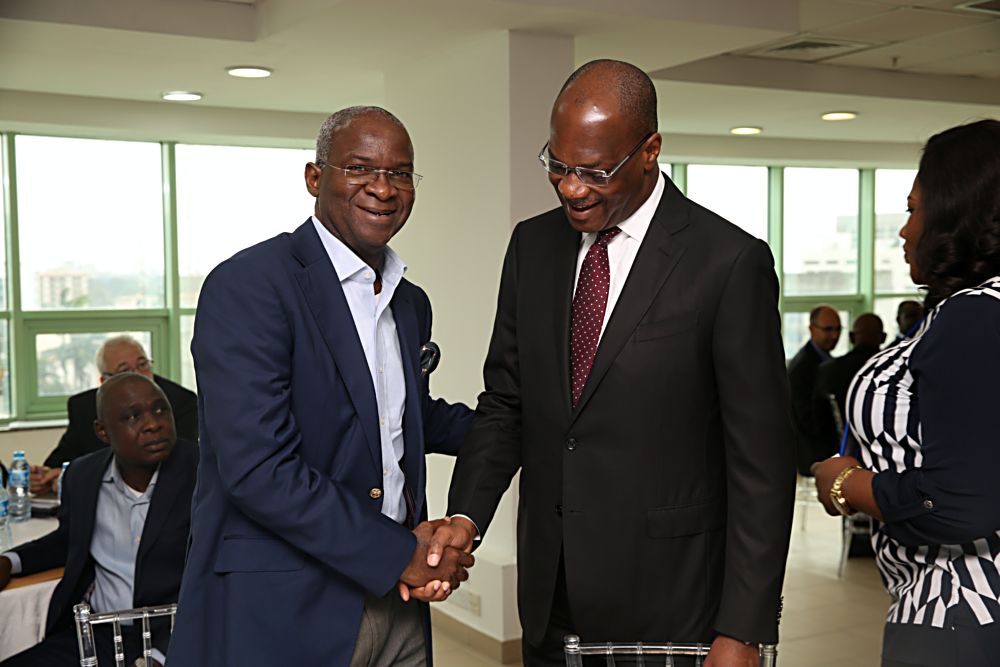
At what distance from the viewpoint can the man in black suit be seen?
260 inches

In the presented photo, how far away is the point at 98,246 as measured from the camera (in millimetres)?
7145

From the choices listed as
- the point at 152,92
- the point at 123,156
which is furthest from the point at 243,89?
the point at 123,156

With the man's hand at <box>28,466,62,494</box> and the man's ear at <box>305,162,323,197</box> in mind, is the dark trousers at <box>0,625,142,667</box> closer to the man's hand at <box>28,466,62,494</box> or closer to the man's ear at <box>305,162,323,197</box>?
the man's hand at <box>28,466,62,494</box>

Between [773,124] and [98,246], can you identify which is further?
[773,124]

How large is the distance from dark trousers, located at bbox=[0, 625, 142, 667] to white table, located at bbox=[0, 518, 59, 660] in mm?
29

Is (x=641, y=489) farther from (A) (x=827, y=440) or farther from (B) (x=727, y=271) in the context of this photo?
(A) (x=827, y=440)

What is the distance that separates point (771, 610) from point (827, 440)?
196 inches

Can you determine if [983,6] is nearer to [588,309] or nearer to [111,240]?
[588,309]

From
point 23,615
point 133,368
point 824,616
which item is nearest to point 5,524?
point 23,615

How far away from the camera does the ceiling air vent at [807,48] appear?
570cm

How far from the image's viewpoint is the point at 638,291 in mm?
1929

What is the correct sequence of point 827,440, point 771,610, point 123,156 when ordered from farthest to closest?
point 123,156 < point 827,440 < point 771,610

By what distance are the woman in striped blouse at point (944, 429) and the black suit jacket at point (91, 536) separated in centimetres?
184

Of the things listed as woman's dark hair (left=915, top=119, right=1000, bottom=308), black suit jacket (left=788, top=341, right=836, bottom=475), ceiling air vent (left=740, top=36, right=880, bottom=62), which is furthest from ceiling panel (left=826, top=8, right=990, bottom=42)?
woman's dark hair (left=915, top=119, right=1000, bottom=308)
